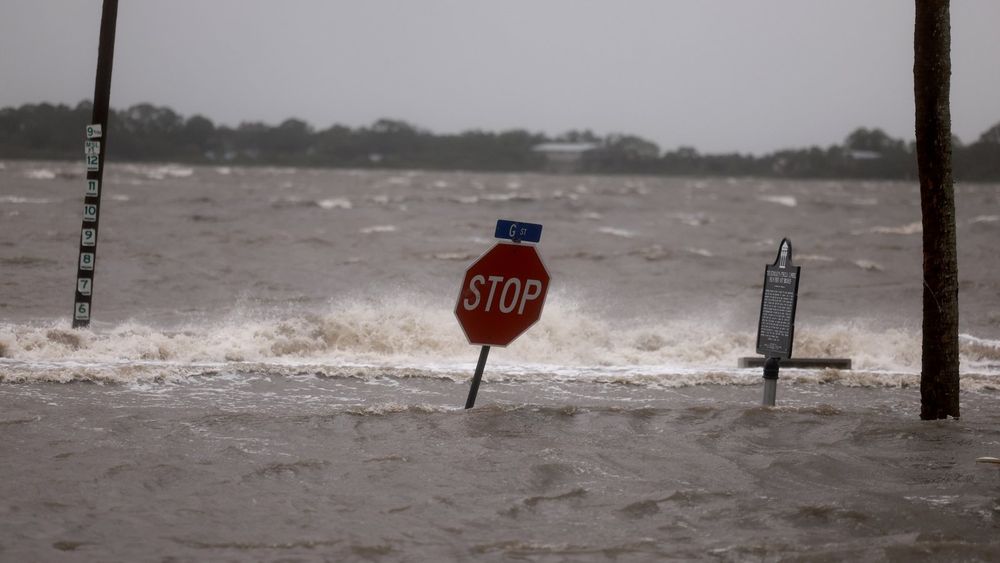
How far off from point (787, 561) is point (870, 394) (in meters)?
5.84

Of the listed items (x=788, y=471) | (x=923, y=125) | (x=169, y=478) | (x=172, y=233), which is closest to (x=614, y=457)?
(x=788, y=471)

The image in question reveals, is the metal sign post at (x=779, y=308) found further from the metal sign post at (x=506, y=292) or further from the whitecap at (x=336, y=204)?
the whitecap at (x=336, y=204)

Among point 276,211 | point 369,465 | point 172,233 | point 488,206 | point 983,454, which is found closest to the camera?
point 369,465

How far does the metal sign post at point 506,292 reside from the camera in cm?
794

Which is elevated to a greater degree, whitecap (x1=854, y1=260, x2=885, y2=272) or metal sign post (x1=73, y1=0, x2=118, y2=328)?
metal sign post (x1=73, y1=0, x2=118, y2=328)

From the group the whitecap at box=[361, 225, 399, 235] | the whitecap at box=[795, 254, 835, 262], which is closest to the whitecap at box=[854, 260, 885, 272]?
the whitecap at box=[795, 254, 835, 262]

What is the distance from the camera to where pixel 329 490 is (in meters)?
5.89

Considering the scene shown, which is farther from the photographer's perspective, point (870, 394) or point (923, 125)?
point (870, 394)

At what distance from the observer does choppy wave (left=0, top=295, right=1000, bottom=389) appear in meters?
10.5

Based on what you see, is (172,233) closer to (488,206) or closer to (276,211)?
(276,211)

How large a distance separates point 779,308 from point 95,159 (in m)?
7.82

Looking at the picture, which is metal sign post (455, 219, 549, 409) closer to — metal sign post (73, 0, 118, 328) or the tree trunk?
the tree trunk

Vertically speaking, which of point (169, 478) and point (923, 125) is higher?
point (923, 125)

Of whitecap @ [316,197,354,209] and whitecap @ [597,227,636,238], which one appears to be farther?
whitecap @ [316,197,354,209]
